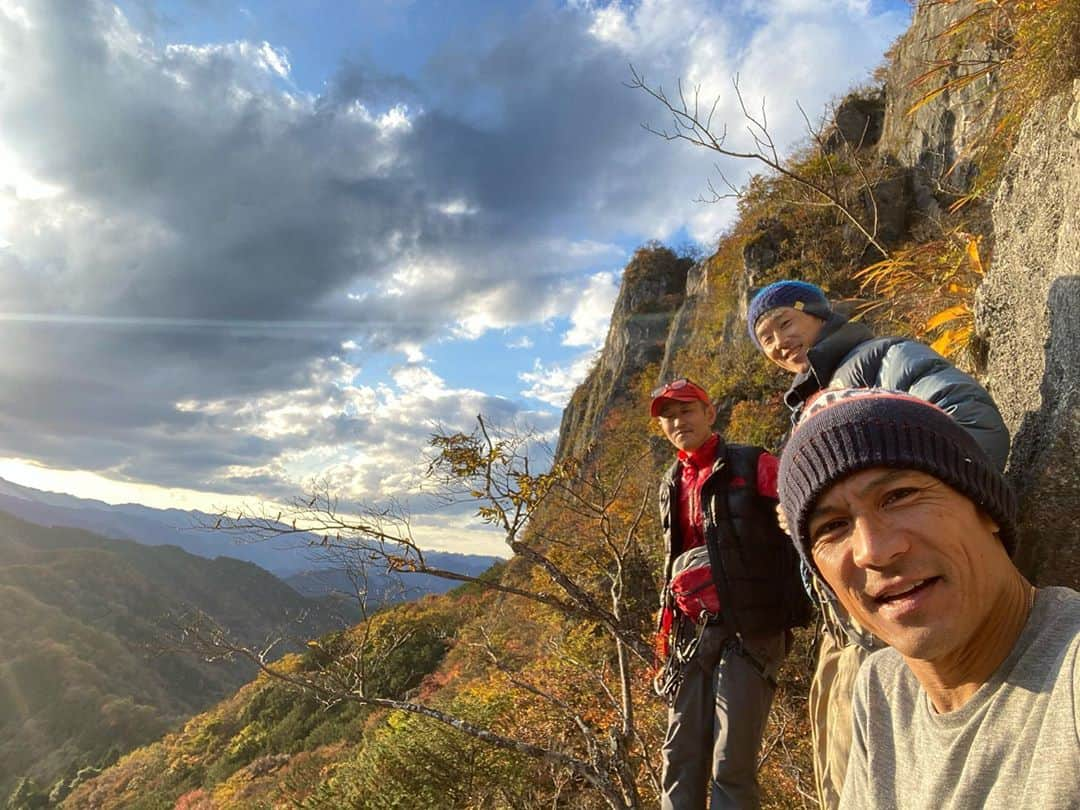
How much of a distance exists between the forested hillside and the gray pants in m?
1.04

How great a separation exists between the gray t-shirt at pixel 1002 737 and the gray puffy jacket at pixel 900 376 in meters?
0.46

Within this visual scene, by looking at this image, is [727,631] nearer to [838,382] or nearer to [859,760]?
[838,382]

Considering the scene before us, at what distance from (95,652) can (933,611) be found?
248 ft

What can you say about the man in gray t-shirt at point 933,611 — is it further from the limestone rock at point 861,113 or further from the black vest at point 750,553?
the limestone rock at point 861,113

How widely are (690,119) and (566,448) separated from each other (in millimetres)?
24518

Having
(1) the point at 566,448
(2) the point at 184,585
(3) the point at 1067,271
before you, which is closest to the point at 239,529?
(3) the point at 1067,271

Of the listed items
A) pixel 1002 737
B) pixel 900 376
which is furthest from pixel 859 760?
pixel 900 376

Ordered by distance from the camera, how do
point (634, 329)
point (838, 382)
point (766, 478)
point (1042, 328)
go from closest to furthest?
point (1042, 328) → point (838, 382) → point (766, 478) → point (634, 329)

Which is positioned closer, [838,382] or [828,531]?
[828,531]

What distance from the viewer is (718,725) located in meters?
2.33

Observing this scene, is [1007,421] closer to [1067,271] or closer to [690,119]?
[1067,271]

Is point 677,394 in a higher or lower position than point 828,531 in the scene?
higher

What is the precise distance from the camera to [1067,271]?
189cm

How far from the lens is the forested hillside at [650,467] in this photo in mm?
2414
